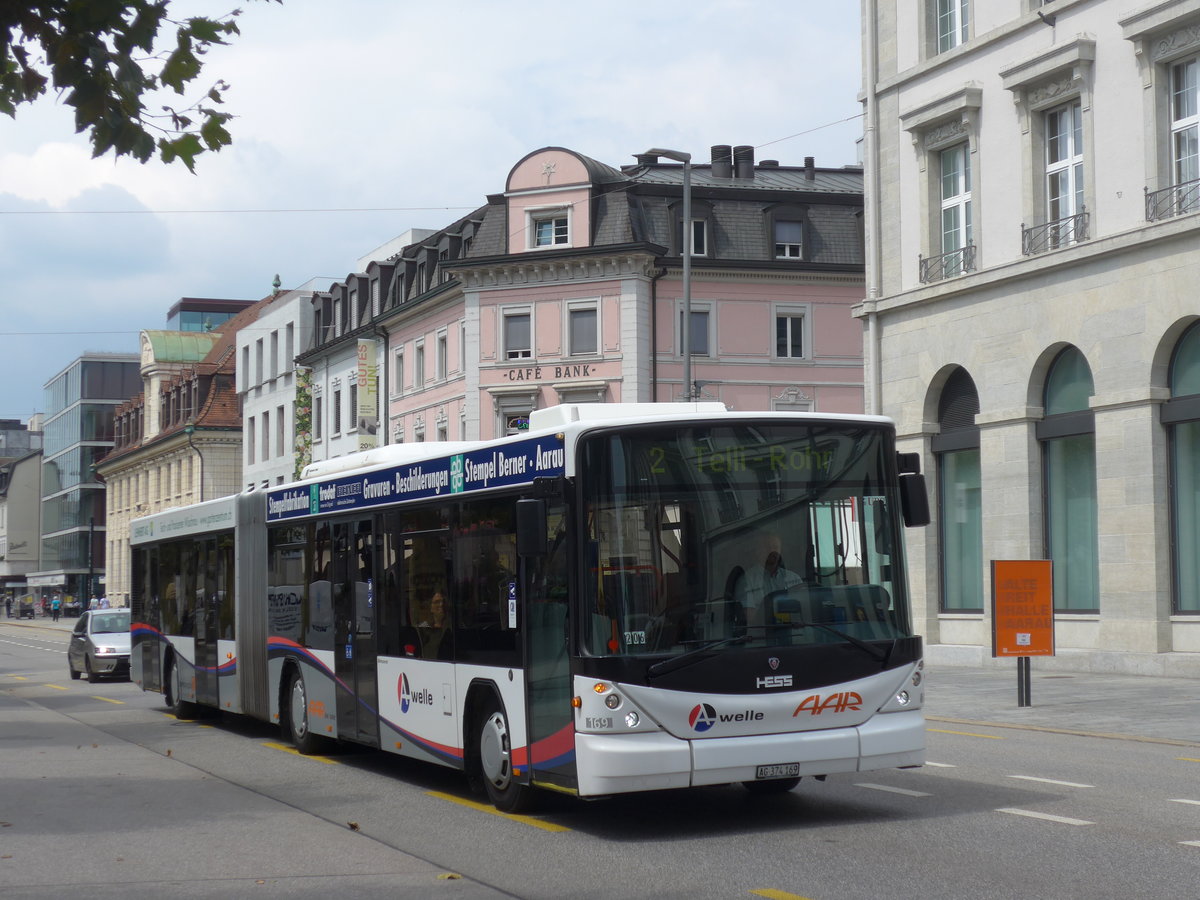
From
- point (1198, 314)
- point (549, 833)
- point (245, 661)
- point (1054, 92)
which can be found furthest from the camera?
point (1054, 92)

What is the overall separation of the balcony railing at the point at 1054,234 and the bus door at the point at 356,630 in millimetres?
15821

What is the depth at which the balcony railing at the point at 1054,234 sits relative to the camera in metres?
26.5

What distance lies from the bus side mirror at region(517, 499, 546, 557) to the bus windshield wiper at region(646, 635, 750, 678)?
3.19ft

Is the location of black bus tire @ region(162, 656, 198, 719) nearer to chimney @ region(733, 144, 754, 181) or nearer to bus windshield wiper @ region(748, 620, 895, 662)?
bus windshield wiper @ region(748, 620, 895, 662)

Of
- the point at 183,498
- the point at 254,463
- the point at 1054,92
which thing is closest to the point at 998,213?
the point at 1054,92

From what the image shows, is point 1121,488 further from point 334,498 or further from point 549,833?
point 549,833

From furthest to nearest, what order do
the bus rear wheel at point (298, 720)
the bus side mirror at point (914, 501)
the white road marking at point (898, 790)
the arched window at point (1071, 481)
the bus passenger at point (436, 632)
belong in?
the arched window at point (1071, 481), the bus rear wheel at point (298, 720), the bus passenger at point (436, 632), the white road marking at point (898, 790), the bus side mirror at point (914, 501)

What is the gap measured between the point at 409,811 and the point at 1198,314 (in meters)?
16.6

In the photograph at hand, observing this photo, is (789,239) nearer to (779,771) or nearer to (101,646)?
(101,646)

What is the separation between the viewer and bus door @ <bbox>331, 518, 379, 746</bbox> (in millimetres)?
13812

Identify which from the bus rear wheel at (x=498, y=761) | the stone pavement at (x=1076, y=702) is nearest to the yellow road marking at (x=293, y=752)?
the bus rear wheel at (x=498, y=761)

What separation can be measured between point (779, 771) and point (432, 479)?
3.89 metres

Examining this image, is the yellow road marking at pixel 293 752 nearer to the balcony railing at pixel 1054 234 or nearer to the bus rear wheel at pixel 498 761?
the bus rear wheel at pixel 498 761

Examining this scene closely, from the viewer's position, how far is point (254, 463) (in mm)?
77375
